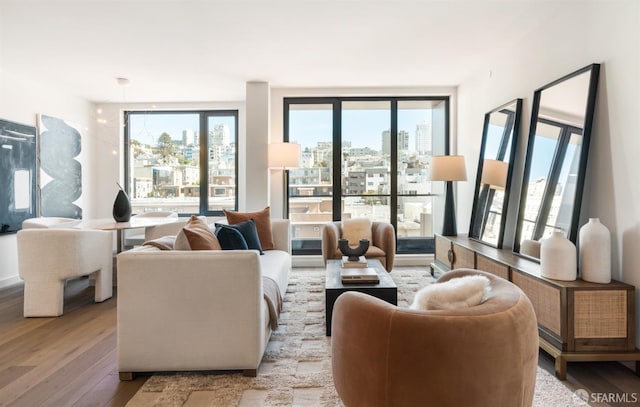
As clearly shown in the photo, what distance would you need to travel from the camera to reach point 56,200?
4680 millimetres

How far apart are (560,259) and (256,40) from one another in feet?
10.4

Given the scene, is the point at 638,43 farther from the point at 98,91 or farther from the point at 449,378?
the point at 98,91

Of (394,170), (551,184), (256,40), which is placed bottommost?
(551,184)

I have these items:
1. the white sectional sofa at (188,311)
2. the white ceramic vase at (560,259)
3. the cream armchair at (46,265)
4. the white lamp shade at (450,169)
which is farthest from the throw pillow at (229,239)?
the white lamp shade at (450,169)

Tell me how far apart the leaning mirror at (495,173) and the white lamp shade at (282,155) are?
7.67ft

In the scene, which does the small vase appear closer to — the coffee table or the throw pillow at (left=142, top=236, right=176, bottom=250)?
the throw pillow at (left=142, top=236, right=176, bottom=250)

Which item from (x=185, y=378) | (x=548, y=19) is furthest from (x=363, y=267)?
(x=548, y=19)

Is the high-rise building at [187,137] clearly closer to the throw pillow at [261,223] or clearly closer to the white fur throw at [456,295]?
the throw pillow at [261,223]

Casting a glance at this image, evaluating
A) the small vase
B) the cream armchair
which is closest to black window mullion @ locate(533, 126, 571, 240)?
the cream armchair

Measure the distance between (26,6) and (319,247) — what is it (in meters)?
4.08

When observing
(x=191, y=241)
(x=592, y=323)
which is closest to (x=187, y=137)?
(x=191, y=241)

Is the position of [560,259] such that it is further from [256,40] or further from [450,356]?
[256,40]

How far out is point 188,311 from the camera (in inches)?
74.6

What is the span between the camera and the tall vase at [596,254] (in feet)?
6.51
